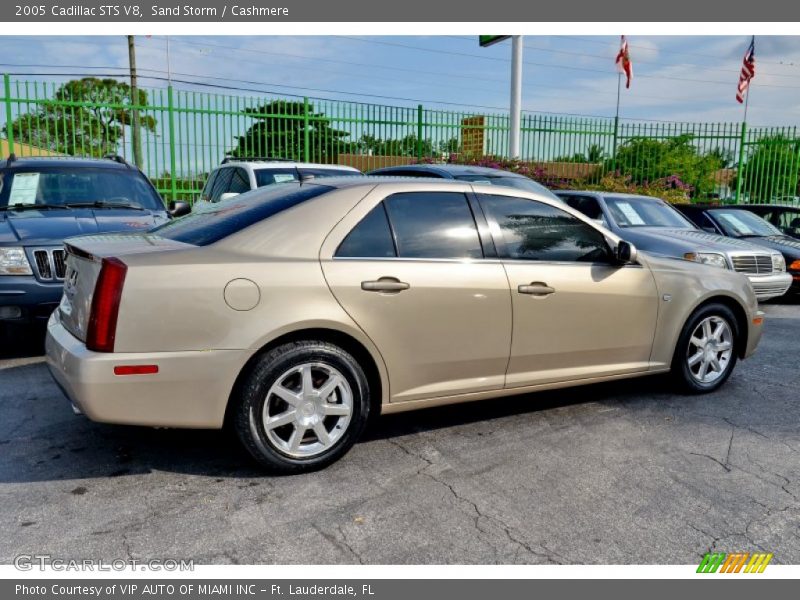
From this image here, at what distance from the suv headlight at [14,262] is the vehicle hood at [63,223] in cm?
8

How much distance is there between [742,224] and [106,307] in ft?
33.5

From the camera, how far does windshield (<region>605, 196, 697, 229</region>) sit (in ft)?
30.7

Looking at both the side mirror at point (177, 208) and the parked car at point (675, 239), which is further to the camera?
the parked car at point (675, 239)

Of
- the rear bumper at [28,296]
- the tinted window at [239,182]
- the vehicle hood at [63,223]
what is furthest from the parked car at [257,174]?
the rear bumper at [28,296]

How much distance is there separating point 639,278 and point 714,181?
55.6 feet

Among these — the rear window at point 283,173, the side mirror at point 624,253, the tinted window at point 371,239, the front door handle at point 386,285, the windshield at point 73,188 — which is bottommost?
the front door handle at point 386,285

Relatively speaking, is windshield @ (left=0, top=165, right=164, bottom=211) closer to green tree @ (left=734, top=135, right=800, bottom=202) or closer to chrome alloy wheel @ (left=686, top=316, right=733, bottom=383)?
chrome alloy wheel @ (left=686, top=316, right=733, bottom=383)

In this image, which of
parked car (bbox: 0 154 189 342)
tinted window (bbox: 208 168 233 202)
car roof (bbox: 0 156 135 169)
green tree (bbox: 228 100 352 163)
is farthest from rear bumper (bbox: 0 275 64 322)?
green tree (bbox: 228 100 352 163)

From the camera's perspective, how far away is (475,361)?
13.1ft

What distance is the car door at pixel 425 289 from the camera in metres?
3.65

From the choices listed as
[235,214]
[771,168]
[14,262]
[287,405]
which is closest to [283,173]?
[14,262]

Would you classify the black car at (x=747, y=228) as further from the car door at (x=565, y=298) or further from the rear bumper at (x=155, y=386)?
the rear bumper at (x=155, y=386)

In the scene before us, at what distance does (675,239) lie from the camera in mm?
8547

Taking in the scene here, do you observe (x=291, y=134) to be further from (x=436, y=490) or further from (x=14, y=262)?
(x=436, y=490)
